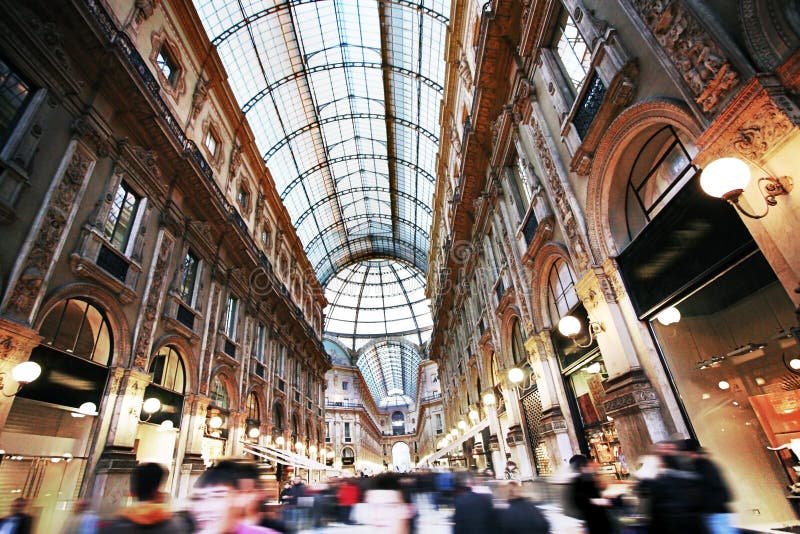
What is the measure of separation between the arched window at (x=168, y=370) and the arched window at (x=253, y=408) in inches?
205

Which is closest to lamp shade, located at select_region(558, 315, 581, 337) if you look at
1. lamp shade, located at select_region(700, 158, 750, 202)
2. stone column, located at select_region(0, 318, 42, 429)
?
lamp shade, located at select_region(700, 158, 750, 202)

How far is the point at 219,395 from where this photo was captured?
1443 cm

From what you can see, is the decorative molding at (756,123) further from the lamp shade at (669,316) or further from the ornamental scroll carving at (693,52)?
the lamp shade at (669,316)

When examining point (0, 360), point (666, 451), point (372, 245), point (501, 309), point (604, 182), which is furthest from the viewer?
point (372, 245)

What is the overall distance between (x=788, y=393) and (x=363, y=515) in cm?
646

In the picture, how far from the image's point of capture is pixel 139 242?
10.5 m

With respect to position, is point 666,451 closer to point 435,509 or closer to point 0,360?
point 435,509

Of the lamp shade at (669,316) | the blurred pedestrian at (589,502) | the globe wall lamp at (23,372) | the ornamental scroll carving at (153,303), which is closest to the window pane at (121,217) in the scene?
the ornamental scroll carving at (153,303)

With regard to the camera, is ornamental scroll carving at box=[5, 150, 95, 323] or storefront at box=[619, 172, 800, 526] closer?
storefront at box=[619, 172, 800, 526]

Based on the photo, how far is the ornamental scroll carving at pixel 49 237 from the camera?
6699mm

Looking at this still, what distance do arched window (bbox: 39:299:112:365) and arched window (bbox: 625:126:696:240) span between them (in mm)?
11151

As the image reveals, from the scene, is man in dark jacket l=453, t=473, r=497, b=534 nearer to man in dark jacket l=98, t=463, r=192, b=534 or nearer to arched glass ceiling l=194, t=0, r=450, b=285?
man in dark jacket l=98, t=463, r=192, b=534

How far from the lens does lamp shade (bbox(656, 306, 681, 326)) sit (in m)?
5.84

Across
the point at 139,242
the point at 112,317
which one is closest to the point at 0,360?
the point at 112,317
